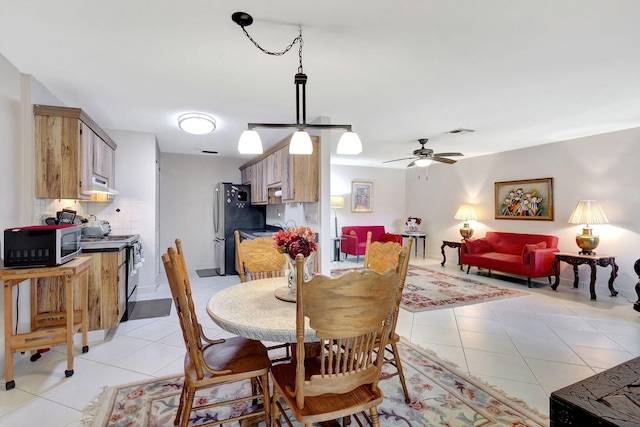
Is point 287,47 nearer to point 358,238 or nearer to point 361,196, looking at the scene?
point 358,238

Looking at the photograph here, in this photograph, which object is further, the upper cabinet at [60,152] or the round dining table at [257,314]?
the upper cabinet at [60,152]

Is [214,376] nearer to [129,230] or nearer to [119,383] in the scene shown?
[119,383]

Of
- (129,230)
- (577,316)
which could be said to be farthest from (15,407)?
(577,316)

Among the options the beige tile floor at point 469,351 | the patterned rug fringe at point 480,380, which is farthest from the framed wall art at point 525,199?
the patterned rug fringe at point 480,380

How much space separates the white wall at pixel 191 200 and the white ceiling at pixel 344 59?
2163 mm

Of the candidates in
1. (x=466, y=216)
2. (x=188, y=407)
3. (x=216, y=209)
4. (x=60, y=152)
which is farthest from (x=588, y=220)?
(x=60, y=152)

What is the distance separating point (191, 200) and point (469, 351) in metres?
5.55

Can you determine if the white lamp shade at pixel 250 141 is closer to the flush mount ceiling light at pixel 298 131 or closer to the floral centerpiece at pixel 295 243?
the flush mount ceiling light at pixel 298 131

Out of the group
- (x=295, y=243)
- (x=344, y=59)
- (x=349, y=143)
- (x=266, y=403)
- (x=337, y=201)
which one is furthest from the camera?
(x=337, y=201)

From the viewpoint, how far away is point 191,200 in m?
6.36

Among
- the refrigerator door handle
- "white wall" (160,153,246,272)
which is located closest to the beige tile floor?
the refrigerator door handle

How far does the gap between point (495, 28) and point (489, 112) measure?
192 cm

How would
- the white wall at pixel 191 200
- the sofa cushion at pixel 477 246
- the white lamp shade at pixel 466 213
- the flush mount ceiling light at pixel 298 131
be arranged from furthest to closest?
1. the white lamp shade at pixel 466 213
2. the white wall at pixel 191 200
3. the sofa cushion at pixel 477 246
4. the flush mount ceiling light at pixel 298 131

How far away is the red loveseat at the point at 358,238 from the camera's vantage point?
7109mm
